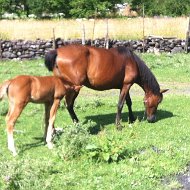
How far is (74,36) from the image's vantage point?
28.4m

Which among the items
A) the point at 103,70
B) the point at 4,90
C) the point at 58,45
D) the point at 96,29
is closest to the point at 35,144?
the point at 4,90

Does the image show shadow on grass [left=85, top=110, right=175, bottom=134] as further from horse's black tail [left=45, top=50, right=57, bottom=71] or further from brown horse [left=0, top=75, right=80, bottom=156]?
brown horse [left=0, top=75, right=80, bottom=156]

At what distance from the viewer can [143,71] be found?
1181 cm

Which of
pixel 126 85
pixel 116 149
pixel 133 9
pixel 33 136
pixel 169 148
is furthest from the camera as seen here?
pixel 133 9

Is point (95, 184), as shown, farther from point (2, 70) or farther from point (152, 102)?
point (2, 70)

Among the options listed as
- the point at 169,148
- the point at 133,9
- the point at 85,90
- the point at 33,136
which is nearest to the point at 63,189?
the point at 169,148

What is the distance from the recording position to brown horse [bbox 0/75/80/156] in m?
9.17

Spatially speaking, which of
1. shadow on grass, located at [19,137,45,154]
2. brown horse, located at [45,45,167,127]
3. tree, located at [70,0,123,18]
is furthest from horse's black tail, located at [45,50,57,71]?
tree, located at [70,0,123,18]

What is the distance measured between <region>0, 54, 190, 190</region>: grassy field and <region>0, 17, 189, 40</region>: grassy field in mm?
15384

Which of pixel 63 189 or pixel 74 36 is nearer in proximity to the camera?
pixel 63 189

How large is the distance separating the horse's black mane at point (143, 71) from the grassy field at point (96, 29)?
1619cm

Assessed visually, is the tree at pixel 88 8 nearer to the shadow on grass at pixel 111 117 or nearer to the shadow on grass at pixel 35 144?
the shadow on grass at pixel 111 117

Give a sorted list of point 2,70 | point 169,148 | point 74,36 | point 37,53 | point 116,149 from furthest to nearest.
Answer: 1. point 74,36
2. point 37,53
3. point 2,70
4. point 169,148
5. point 116,149

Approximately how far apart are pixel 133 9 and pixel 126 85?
60.3 metres
